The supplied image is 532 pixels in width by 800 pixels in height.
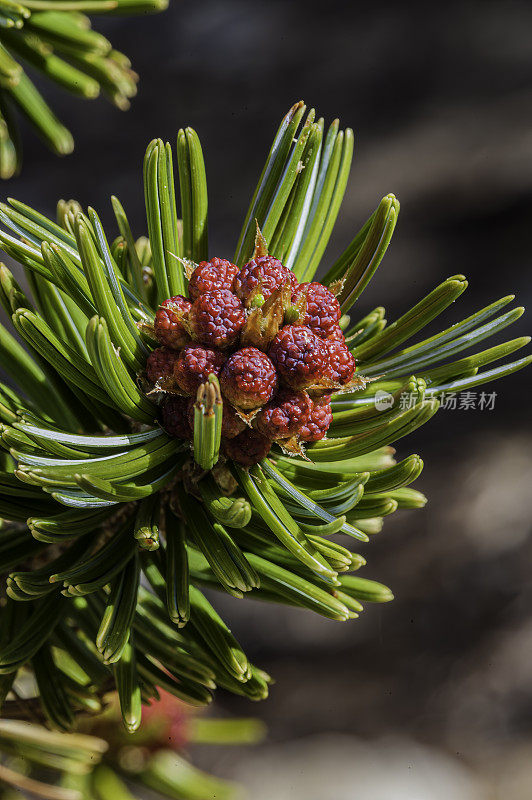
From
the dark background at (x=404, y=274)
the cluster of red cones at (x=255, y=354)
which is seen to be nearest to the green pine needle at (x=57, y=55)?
the cluster of red cones at (x=255, y=354)

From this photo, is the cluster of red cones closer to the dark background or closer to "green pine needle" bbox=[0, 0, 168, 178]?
"green pine needle" bbox=[0, 0, 168, 178]

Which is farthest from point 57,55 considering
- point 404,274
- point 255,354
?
point 404,274

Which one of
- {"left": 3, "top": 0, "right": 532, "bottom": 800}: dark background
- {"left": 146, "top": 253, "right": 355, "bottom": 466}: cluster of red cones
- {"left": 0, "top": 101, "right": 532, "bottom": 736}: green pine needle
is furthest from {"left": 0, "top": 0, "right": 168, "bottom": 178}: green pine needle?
{"left": 3, "top": 0, "right": 532, "bottom": 800}: dark background

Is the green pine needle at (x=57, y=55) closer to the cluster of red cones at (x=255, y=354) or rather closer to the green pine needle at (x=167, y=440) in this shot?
the green pine needle at (x=167, y=440)

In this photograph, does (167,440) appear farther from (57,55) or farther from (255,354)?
(57,55)

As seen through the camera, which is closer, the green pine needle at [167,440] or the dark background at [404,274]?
the green pine needle at [167,440]
